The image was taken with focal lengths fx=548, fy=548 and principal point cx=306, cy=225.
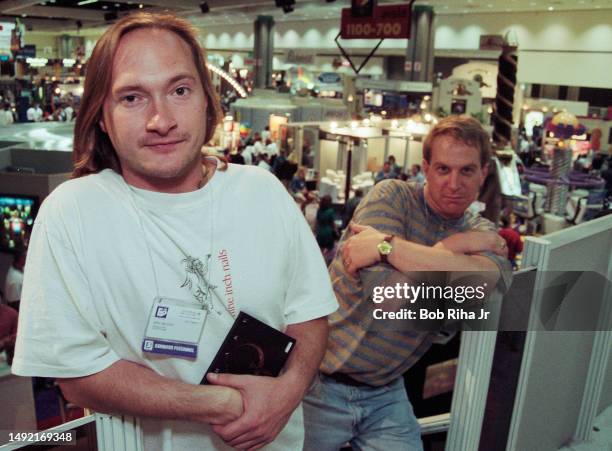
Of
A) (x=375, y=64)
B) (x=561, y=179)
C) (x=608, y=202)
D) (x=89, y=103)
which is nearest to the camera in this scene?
(x=89, y=103)

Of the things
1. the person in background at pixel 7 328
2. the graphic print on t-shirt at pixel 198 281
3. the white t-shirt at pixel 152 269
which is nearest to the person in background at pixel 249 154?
the person in background at pixel 7 328

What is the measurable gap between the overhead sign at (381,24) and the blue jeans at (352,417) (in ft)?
29.8

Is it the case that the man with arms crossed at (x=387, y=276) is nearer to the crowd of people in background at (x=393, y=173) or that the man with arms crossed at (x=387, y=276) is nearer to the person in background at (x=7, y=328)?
the person in background at (x=7, y=328)

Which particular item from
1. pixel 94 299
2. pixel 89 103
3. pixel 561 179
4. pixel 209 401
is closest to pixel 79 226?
pixel 94 299

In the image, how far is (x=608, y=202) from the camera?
7.24 meters

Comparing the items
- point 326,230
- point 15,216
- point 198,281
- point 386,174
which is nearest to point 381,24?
point 386,174

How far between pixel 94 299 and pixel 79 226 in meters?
0.14

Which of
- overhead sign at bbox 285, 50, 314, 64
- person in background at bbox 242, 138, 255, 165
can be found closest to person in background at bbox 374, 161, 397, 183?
person in background at bbox 242, 138, 255, 165

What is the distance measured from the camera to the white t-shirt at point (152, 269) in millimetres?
1013

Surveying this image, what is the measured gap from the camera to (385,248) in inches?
65.7

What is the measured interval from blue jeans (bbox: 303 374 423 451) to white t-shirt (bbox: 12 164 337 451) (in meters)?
0.51

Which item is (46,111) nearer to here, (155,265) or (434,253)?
(434,253)

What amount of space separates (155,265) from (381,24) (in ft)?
33.6

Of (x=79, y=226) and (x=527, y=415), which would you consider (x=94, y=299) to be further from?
(x=527, y=415)
